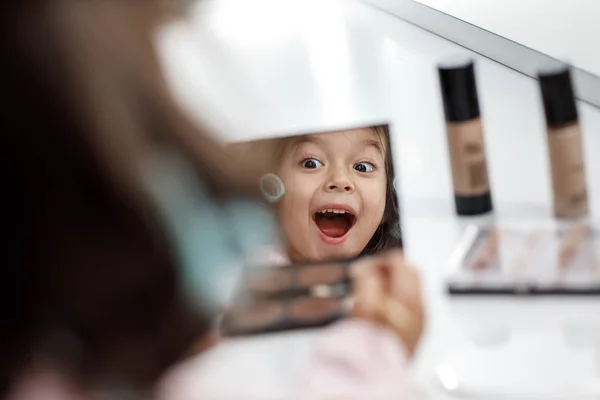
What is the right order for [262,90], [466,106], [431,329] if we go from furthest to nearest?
[262,90]
[466,106]
[431,329]

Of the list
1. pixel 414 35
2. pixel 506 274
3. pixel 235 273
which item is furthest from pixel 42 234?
pixel 414 35

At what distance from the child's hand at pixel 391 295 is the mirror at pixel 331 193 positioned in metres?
0.04

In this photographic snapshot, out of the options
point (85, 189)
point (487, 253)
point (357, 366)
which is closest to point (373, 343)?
point (357, 366)

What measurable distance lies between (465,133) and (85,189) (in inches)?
16.8

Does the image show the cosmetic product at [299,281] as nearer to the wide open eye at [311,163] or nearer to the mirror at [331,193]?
the mirror at [331,193]

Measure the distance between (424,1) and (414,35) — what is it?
49 mm

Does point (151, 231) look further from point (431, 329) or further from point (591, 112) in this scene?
point (591, 112)

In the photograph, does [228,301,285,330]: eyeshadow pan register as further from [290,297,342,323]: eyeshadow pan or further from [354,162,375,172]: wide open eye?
[354,162,375,172]: wide open eye

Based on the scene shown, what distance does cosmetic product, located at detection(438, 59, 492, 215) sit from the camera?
0.83m

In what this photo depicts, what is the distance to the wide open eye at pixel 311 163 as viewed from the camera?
2.88 feet

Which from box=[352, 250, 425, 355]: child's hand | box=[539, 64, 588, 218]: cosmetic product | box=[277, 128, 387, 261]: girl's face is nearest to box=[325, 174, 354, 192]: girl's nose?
box=[277, 128, 387, 261]: girl's face

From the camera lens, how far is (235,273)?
77 cm

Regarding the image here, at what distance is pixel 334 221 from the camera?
85 cm

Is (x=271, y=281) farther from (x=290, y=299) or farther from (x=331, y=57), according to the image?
(x=331, y=57)
